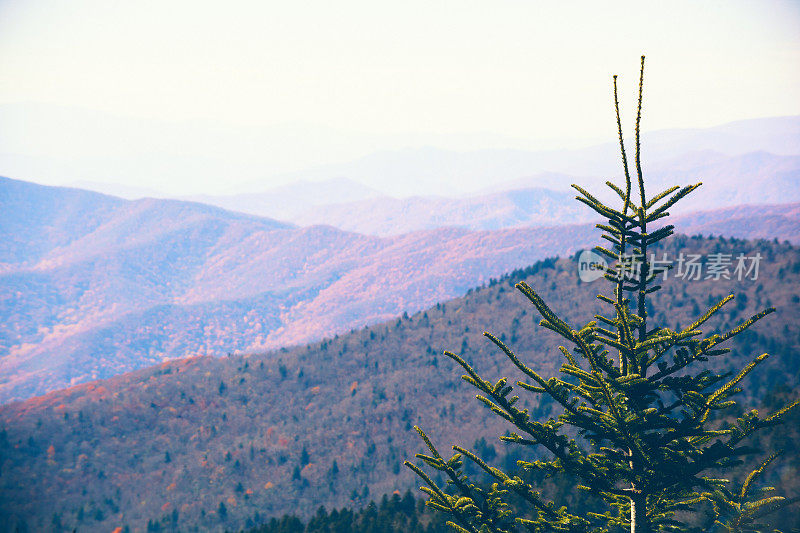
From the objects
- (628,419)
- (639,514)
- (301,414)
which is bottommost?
(301,414)

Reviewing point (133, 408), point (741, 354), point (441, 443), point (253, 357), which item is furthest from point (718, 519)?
point (253, 357)

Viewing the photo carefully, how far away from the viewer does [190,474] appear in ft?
445

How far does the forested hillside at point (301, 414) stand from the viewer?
416 ft

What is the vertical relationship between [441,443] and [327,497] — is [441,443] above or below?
above

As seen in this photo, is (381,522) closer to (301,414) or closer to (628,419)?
(301,414)

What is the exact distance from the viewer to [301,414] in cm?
15300

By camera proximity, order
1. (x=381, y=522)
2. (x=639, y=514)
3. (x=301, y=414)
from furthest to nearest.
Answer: (x=301, y=414) < (x=381, y=522) < (x=639, y=514)

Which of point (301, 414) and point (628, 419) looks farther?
point (301, 414)

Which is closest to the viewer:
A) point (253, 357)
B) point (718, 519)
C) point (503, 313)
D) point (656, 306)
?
point (718, 519)

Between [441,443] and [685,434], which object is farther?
[441,443]

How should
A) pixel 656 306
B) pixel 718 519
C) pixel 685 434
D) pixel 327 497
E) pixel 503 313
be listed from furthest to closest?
pixel 503 313, pixel 656 306, pixel 327 497, pixel 718 519, pixel 685 434

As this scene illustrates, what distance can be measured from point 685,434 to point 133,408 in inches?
6378

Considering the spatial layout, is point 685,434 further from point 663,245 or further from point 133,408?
point 663,245

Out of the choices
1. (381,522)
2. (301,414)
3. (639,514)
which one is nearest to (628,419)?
(639,514)
